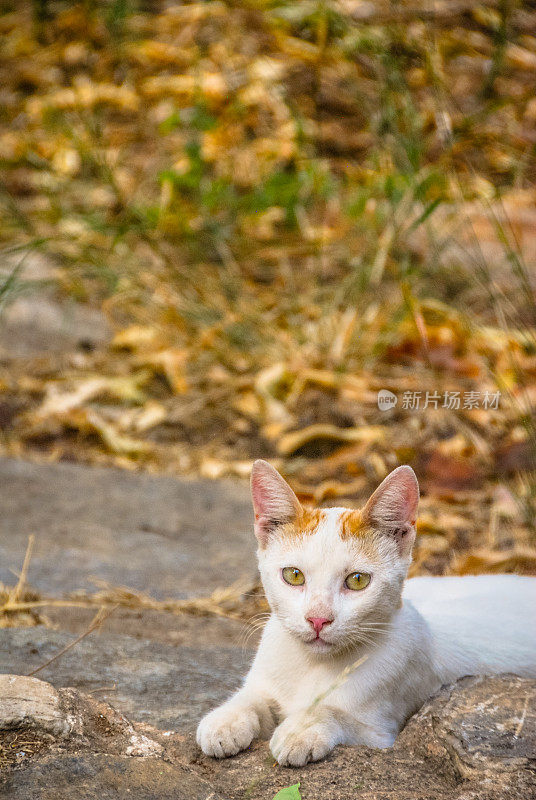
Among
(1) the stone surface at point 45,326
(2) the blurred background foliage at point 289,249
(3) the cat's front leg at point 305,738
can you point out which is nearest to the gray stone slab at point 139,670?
(3) the cat's front leg at point 305,738

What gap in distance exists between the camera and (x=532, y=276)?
13.2 feet

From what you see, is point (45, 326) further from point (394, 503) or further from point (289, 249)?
point (394, 503)

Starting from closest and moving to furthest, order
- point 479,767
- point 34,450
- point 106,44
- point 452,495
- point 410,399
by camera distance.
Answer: point 479,767, point 410,399, point 452,495, point 34,450, point 106,44

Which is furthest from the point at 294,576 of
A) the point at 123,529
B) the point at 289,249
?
the point at 289,249

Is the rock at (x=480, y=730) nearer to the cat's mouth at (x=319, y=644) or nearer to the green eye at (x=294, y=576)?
the cat's mouth at (x=319, y=644)

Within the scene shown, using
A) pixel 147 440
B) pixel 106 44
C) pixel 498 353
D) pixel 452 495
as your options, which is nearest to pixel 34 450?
pixel 147 440

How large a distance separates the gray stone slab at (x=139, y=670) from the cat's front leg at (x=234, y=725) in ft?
0.29

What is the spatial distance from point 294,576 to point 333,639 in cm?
12

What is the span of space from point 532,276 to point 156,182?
2271 mm

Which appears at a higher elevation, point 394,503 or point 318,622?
point 394,503

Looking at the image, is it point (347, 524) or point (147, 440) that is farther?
point (147, 440)

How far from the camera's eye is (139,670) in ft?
5.24

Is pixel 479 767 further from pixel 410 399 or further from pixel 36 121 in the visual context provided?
pixel 36 121

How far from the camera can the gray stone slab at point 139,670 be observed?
145cm
